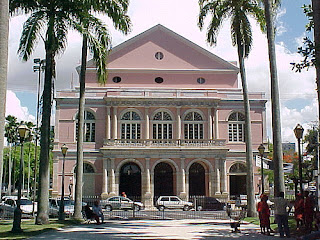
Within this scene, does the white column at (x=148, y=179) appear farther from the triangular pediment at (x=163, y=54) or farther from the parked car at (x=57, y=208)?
the parked car at (x=57, y=208)

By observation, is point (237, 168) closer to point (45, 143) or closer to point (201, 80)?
point (201, 80)

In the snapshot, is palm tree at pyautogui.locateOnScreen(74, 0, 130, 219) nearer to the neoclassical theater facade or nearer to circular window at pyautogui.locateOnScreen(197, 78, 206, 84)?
the neoclassical theater facade

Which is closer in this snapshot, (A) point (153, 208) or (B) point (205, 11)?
(B) point (205, 11)

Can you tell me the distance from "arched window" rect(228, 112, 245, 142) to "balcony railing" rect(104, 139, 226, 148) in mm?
2157

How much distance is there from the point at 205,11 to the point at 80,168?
1228 centimetres

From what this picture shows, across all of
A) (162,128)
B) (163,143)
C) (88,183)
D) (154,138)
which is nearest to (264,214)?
(163,143)

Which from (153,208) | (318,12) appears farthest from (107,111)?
(318,12)

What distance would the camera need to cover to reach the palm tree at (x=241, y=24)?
24.8m

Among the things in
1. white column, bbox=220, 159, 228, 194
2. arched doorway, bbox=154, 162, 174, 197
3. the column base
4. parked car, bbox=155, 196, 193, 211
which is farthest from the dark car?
arched doorway, bbox=154, 162, 174, 197

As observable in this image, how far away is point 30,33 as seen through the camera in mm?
19109

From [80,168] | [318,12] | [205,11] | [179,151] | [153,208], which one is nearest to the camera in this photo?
[318,12]

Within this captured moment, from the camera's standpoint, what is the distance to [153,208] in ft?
125

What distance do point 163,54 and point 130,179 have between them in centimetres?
1411

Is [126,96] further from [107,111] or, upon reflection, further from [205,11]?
[205,11]
